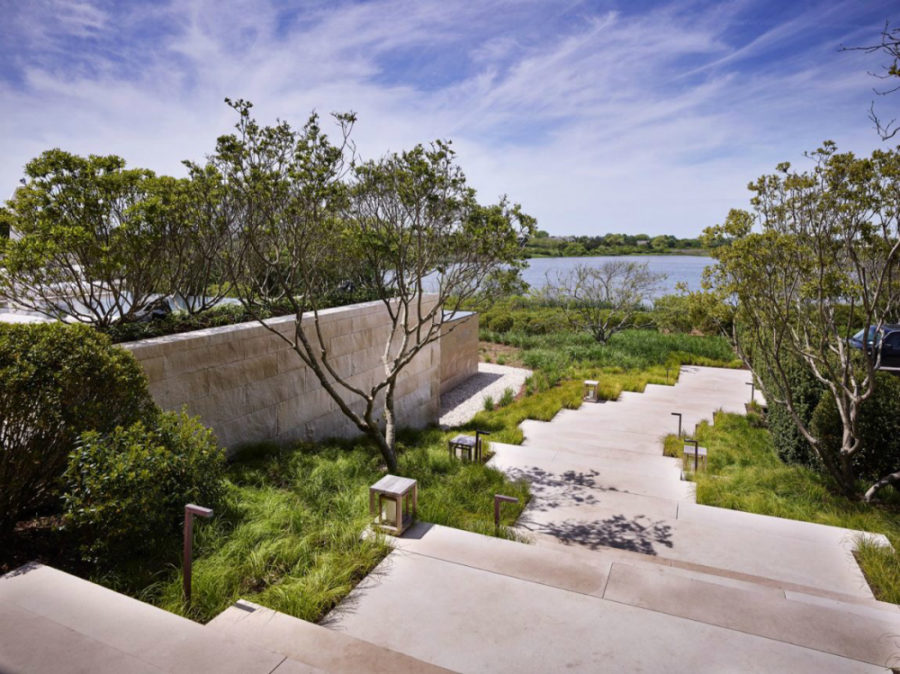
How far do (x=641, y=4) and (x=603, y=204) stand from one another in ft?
35.6

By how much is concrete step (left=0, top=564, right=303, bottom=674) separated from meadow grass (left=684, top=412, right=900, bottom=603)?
4.35 m

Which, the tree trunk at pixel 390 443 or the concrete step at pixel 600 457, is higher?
the tree trunk at pixel 390 443

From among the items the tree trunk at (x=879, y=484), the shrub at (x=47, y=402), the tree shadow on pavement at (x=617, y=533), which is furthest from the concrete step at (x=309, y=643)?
the tree trunk at (x=879, y=484)

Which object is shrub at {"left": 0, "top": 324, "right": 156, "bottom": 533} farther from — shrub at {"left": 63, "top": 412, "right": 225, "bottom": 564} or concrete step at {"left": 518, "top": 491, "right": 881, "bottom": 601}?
→ concrete step at {"left": 518, "top": 491, "right": 881, "bottom": 601}

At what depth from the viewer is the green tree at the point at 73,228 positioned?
438cm

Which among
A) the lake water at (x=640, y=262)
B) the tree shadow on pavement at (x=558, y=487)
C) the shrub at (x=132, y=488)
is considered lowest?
the tree shadow on pavement at (x=558, y=487)

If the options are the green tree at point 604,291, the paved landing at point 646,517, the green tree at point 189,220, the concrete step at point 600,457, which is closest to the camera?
the paved landing at point 646,517

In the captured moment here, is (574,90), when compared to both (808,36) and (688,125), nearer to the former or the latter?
(688,125)

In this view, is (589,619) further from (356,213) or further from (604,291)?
(604,291)

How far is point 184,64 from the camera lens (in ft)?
20.3

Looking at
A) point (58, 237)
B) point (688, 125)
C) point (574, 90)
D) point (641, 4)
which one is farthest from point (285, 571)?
point (688, 125)

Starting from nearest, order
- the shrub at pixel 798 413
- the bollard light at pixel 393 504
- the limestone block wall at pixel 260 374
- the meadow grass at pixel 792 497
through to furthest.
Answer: the bollard light at pixel 393 504 < the meadow grass at pixel 792 497 < the limestone block wall at pixel 260 374 < the shrub at pixel 798 413

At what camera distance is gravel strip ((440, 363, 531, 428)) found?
1109 centimetres

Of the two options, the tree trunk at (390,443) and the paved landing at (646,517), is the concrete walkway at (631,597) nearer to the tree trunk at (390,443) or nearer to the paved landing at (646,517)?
the paved landing at (646,517)
